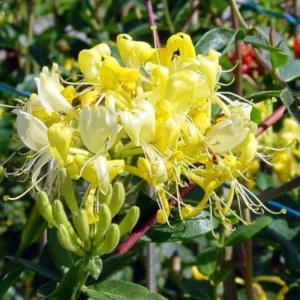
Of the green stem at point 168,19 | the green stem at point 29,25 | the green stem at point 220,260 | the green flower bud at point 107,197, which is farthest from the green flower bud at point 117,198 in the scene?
the green stem at point 29,25

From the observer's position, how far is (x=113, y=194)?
2.68 ft

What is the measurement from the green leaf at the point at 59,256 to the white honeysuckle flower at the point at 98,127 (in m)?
0.14

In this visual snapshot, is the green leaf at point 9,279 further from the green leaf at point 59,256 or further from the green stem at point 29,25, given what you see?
the green stem at point 29,25

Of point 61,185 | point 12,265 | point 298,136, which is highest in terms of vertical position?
point 61,185

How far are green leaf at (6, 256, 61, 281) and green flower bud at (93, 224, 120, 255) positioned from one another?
11cm

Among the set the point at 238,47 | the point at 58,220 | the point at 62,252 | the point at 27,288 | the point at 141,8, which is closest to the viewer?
the point at 58,220

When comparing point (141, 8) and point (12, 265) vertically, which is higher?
point (12, 265)

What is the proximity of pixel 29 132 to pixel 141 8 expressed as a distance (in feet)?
4.19

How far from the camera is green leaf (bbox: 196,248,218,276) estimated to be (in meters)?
1.38

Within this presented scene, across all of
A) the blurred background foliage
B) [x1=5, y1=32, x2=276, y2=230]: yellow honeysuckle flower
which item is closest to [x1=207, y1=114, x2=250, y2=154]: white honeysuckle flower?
[x1=5, y1=32, x2=276, y2=230]: yellow honeysuckle flower

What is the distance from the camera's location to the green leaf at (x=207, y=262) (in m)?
1.38

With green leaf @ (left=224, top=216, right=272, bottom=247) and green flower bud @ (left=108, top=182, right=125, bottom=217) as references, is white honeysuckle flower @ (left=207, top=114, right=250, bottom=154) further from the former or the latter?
green leaf @ (left=224, top=216, right=272, bottom=247)

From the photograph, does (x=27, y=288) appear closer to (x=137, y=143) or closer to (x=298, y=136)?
(x=298, y=136)

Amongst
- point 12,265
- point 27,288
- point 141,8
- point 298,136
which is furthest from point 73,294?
point 141,8
